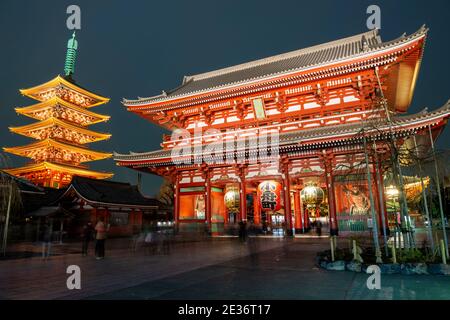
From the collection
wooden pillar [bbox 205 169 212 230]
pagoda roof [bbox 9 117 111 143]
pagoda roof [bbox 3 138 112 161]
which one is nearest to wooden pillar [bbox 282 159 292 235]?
wooden pillar [bbox 205 169 212 230]

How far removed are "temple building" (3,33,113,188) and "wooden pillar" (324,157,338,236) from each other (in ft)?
114

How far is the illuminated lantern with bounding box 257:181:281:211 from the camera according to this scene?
20906 millimetres

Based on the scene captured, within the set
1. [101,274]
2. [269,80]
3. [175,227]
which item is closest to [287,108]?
[269,80]

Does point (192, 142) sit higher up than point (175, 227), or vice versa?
point (192, 142)

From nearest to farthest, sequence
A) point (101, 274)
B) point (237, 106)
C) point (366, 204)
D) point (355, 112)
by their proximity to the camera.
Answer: point (101, 274) < point (366, 204) < point (355, 112) < point (237, 106)

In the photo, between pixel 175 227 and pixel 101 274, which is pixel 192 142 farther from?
pixel 101 274

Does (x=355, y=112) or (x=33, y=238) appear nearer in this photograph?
(x=355, y=112)

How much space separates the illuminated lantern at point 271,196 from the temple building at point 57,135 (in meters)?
30.6

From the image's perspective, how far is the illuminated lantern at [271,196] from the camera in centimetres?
2091

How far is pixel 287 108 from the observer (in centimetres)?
2295

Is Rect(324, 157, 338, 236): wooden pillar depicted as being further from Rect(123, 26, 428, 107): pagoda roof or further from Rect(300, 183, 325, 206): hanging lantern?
Rect(123, 26, 428, 107): pagoda roof

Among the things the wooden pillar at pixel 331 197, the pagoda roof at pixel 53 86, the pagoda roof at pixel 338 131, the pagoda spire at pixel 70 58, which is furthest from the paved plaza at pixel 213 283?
the pagoda spire at pixel 70 58

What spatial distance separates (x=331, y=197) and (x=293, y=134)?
16.4 ft
